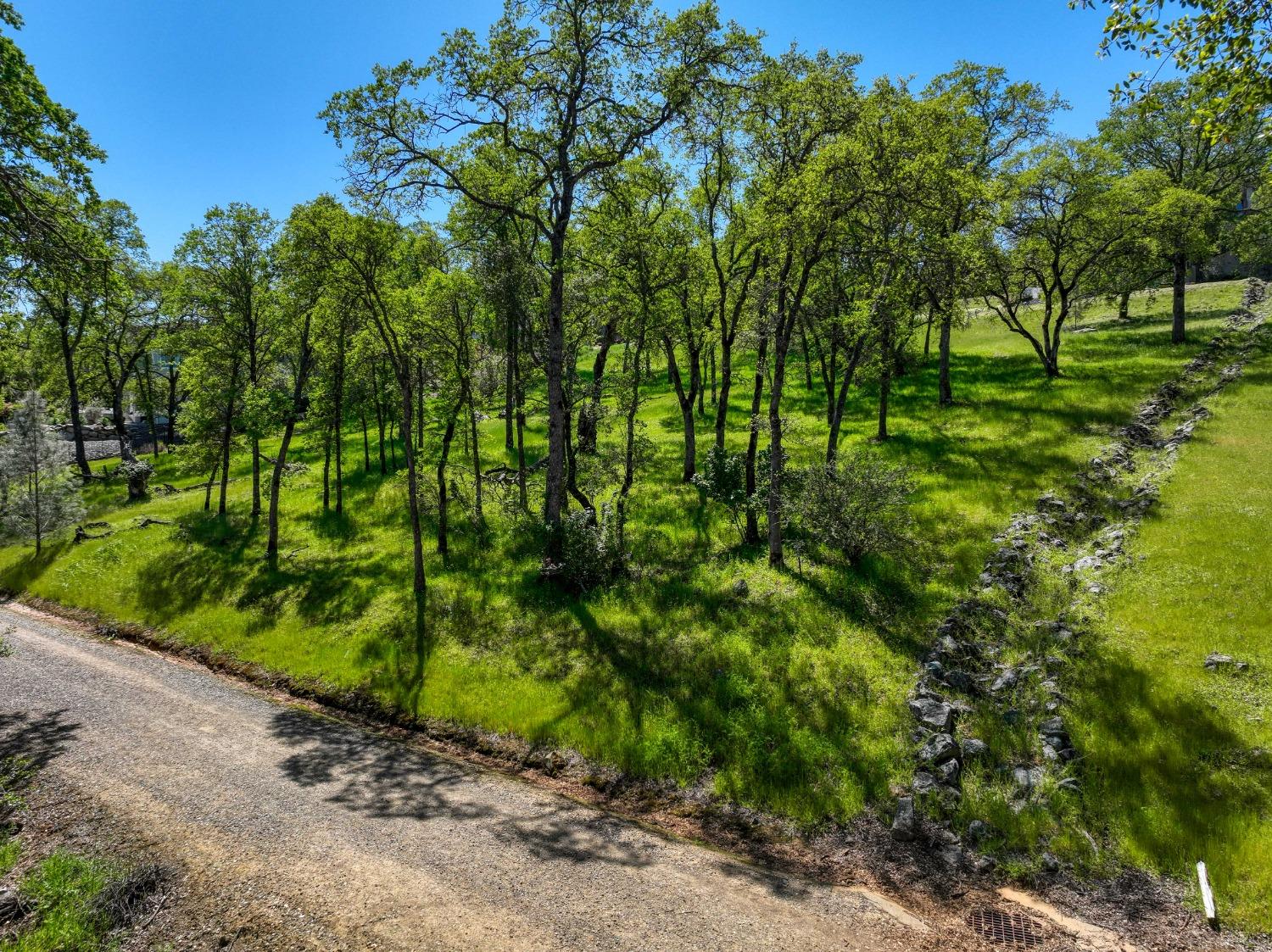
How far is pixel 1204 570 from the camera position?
13922 mm

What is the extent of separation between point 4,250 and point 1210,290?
8155 centimetres

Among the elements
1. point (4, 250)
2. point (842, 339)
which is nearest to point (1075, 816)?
point (842, 339)

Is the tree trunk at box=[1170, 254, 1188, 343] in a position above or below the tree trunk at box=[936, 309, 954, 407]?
above

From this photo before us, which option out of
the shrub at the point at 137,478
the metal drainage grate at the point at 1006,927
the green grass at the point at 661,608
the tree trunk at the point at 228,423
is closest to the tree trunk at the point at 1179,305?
the green grass at the point at 661,608

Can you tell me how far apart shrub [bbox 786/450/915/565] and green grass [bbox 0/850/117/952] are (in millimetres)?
17003

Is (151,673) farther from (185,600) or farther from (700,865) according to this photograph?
(700,865)

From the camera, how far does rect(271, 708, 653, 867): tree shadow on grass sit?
10141mm

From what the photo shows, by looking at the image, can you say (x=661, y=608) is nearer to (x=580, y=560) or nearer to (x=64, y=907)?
(x=580, y=560)

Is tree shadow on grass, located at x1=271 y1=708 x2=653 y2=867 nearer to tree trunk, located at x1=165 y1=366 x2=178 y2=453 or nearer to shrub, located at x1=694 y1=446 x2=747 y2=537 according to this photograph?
shrub, located at x1=694 y1=446 x2=747 y2=537

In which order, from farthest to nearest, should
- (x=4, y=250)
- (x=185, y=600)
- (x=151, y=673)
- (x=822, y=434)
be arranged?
(x=822, y=434) → (x=185, y=600) → (x=151, y=673) → (x=4, y=250)

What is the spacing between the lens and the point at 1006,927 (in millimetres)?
8102

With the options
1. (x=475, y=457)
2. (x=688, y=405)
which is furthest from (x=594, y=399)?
(x=475, y=457)

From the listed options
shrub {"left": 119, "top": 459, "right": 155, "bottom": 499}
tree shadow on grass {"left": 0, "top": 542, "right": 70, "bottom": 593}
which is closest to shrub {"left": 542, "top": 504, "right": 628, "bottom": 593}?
tree shadow on grass {"left": 0, "top": 542, "right": 70, "bottom": 593}

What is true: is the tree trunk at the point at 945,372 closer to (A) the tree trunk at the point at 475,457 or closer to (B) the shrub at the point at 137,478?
(A) the tree trunk at the point at 475,457
